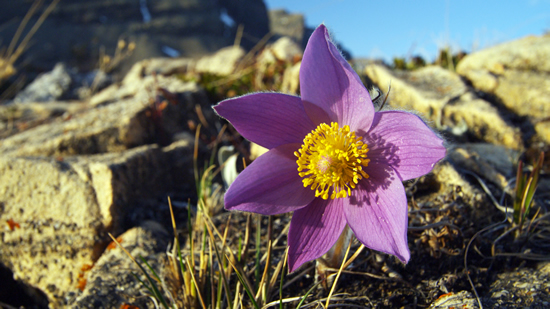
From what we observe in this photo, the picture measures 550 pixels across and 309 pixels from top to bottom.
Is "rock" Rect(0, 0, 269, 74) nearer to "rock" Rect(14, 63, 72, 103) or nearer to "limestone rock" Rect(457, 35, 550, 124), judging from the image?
"rock" Rect(14, 63, 72, 103)

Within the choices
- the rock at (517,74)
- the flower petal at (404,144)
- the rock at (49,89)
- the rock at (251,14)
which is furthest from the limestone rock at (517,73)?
the rock at (251,14)

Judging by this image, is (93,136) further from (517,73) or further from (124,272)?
(517,73)

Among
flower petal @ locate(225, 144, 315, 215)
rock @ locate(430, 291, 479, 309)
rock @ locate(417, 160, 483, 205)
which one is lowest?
rock @ locate(430, 291, 479, 309)

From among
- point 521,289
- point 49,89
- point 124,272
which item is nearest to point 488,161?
point 521,289

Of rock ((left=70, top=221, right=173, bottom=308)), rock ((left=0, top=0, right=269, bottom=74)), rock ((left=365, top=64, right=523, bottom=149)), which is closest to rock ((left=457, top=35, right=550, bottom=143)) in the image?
rock ((left=365, top=64, right=523, bottom=149))

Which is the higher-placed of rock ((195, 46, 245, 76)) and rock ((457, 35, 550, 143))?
rock ((457, 35, 550, 143))

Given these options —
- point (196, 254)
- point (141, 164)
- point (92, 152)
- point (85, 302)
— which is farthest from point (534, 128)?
point (92, 152)

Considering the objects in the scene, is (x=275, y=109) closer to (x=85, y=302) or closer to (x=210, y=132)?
(x=85, y=302)
